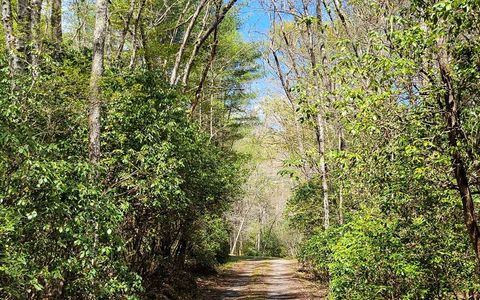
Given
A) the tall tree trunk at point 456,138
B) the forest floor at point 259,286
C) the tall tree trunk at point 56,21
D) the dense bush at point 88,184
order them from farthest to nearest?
the forest floor at point 259,286 → the tall tree trunk at point 56,21 → the tall tree trunk at point 456,138 → the dense bush at point 88,184

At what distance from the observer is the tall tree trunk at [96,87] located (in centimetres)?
768

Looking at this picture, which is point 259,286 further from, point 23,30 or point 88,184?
point 88,184

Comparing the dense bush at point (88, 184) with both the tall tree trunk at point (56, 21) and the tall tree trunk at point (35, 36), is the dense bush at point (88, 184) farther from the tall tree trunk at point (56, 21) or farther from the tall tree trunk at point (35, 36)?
the tall tree trunk at point (56, 21)

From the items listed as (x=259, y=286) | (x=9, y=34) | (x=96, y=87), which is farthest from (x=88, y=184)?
(x=259, y=286)

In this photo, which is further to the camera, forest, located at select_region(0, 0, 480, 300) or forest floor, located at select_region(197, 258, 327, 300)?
forest floor, located at select_region(197, 258, 327, 300)

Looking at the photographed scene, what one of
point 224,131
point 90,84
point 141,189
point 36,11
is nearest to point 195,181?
point 141,189

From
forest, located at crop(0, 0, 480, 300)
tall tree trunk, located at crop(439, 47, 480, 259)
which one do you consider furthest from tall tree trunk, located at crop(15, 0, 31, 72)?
tall tree trunk, located at crop(439, 47, 480, 259)

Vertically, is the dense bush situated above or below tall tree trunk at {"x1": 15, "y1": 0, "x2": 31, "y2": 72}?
below

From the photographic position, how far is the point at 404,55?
18.7 ft

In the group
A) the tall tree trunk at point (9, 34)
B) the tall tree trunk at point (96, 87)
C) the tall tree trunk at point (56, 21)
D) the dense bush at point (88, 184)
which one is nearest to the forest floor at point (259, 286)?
the dense bush at point (88, 184)

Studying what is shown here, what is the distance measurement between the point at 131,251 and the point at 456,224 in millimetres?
7616

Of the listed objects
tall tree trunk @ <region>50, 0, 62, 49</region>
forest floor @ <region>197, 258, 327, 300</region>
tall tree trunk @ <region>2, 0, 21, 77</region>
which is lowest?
forest floor @ <region>197, 258, 327, 300</region>

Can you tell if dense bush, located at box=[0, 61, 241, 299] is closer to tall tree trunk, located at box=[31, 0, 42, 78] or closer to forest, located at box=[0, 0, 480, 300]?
forest, located at box=[0, 0, 480, 300]

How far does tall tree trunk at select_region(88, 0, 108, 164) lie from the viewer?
7.68 m
